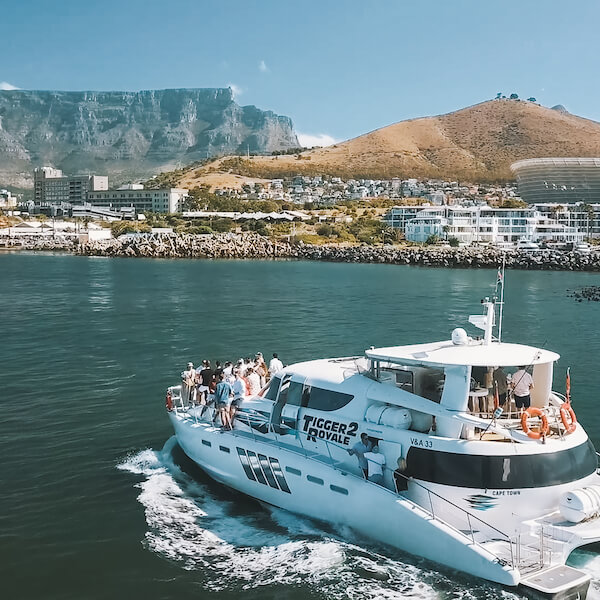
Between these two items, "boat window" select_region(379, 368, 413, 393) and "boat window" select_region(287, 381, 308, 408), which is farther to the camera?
"boat window" select_region(287, 381, 308, 408)

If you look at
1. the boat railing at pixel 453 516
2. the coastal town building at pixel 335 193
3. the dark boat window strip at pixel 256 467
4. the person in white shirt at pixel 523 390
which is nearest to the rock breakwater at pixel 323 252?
the coastal town building at pixel 335 193

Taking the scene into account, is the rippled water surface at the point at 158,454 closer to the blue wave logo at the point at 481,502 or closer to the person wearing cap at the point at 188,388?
the blue wave logo at the point at 481,502

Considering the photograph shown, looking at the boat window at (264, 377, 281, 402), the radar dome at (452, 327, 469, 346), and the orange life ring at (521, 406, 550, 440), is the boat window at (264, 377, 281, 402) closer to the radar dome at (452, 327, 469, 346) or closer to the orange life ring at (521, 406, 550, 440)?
the radar dome at (452, 327, 469, 346)

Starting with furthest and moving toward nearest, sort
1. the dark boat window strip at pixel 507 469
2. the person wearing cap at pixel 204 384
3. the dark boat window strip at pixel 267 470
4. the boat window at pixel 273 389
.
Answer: the person wearing cap at pixel 204 384 → the boat window at pixel 273 389 → the dark boat window strip at pixel 267 470 → the dark boat window strip at pixel 507 469

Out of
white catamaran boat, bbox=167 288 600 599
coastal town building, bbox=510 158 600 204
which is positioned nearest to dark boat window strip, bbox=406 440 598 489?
white catamaran boat, bbox=167 288 600 599

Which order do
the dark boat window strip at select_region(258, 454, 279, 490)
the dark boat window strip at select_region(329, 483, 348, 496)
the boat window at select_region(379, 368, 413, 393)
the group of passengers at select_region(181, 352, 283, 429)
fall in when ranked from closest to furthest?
the dark boat window strip at select_region(329, 483, 348, 496)
the boat window at select_region(379, 368, 413, 393)
the dark boat window strip at select_region(258, 454, 279, 490)
the group of passengers at select_region(181, 352, 283, 429)

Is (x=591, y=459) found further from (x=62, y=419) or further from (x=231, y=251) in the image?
(x=231, y=251)

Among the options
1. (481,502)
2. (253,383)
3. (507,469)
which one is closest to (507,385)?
(507,469)

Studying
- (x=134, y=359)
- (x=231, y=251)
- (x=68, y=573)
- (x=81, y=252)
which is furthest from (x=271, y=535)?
(x=81, y=252)
